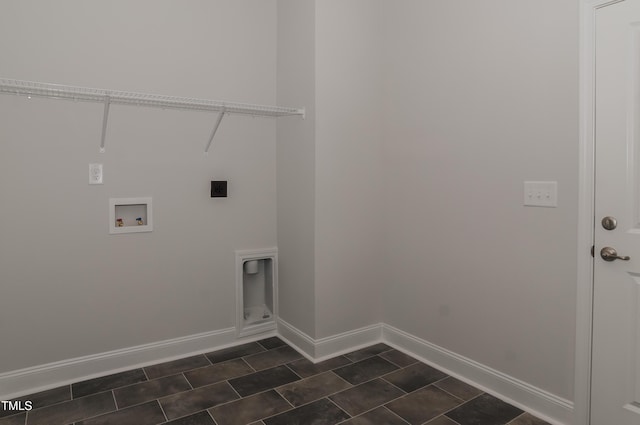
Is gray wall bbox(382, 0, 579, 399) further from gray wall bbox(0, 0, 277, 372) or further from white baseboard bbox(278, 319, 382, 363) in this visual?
gray wall bbox(0, 0, 277, 372)

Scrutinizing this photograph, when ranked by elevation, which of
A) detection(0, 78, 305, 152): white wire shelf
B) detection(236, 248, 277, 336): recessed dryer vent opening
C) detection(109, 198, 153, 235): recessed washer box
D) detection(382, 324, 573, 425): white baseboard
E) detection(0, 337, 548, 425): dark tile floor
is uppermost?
detection(0, 78, 305, 152): white wire shelf

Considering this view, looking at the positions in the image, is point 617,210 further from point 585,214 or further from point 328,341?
point 328,341

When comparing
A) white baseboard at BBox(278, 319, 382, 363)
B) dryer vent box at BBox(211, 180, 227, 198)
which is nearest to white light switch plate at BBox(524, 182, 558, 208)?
white baseboard at BBox(278, 319, 382, 363)

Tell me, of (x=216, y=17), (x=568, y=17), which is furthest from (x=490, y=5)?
(x=216, y=17)

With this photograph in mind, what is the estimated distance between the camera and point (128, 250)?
255 centimetres

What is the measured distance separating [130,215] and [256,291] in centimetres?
113

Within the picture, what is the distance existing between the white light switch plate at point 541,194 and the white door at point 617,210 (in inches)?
7.0

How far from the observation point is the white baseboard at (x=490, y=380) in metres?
1.97

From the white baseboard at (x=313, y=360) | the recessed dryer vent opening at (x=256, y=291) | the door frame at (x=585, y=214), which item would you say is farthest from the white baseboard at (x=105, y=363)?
the door frame at (x=585, y=214)

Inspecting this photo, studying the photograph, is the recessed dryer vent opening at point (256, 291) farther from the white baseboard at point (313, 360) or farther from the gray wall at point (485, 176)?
the gray wall at point (485, 176)

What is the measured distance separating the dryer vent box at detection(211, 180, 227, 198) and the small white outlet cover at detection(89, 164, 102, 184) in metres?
0.69

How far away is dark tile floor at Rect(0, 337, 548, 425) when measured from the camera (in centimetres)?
201

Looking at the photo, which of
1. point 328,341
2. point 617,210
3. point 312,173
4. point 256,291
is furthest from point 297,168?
point 617,210

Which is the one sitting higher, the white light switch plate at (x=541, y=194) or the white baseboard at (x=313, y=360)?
the white light switch plate at (x=541, y=194)
